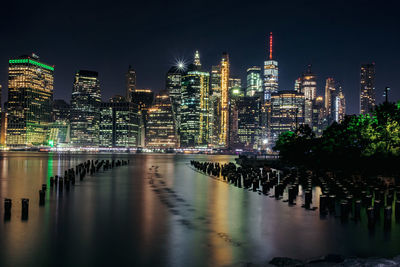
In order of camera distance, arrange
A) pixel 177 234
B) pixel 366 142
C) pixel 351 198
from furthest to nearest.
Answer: pixel 366 142, pixel 351 198, pixel 177 234

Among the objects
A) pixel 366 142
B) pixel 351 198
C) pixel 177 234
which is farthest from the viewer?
pixel 366 142

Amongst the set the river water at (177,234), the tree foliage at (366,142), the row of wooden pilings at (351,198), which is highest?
the tree foliage at (366,142)

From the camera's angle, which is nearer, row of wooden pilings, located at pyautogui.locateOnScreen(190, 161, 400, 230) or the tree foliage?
row of wooden pilings, located at pyautogui.locateOnScreen(190, 161, 400, 230)

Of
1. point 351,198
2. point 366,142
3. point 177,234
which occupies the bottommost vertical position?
point 177,234

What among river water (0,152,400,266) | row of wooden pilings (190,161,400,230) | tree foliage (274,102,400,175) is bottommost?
river water (0,152,400,266)

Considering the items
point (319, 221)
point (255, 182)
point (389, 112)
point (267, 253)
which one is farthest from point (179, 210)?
point (389, 112)

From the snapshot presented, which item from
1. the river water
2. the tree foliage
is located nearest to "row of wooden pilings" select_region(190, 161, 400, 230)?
the river water

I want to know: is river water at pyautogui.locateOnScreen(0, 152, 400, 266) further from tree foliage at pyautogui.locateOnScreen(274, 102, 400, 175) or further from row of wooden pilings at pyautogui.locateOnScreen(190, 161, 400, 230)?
tree foliage at pyautogui.locateOnScreen(274, 102, 400, 175)

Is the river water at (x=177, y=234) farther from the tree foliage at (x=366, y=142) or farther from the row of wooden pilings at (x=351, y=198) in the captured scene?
the tree foliage at (x=366, y=142)

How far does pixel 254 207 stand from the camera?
92.3 ft

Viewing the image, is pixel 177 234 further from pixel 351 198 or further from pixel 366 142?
pixel 366 142

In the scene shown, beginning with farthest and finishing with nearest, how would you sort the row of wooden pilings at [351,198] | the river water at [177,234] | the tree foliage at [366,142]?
1. the tree foliage at [366,142]
2. the row of wooden pilings at [351,198]
3. the river water at [177,234]

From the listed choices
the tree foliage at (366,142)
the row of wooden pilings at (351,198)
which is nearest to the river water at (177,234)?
the row of wooden pilings at (351,198)

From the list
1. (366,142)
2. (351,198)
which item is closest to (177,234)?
(351,198)
